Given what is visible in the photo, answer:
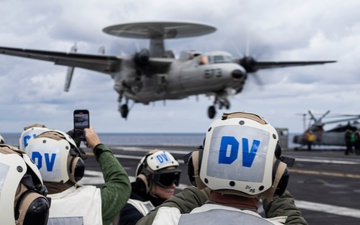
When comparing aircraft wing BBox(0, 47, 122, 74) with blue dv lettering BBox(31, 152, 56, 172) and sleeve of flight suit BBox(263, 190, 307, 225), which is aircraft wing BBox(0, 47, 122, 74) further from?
→ sleeve of flight suit BBox(263, 190, 307, 225)

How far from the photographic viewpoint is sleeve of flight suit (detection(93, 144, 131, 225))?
11.9 feet

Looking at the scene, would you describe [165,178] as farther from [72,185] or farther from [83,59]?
[83,59]

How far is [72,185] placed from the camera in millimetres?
3711

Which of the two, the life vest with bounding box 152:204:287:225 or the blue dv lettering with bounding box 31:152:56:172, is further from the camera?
the blue dv lettering with bounding box 31:152:56:172

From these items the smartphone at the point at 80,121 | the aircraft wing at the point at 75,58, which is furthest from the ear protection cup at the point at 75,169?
the aircraft wing at the point at 75,58

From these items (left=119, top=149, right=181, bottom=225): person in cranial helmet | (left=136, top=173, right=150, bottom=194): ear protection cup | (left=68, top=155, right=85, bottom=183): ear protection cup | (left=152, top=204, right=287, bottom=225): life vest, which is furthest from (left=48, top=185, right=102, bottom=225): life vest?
(left=136, top=173, right=150, bottom=194): ear protection cup

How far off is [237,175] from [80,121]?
2.35m

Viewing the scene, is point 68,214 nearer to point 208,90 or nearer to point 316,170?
point 316,170

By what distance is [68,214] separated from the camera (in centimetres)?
342

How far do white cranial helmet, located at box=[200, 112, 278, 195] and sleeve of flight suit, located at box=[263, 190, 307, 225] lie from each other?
0.55 ft

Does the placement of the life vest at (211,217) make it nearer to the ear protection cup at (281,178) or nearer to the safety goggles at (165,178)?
the ear protection cup at (281,178)

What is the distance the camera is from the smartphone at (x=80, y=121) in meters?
4.45

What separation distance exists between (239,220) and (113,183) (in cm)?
154

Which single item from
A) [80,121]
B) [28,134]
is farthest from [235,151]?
[28,134]
